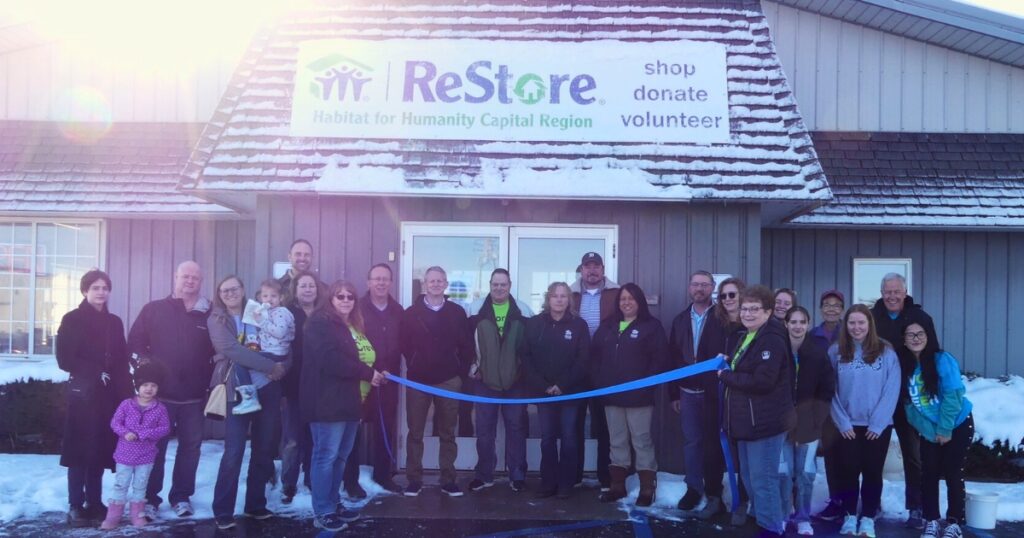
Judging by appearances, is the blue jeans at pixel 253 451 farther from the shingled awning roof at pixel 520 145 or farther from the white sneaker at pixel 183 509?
the shingled awning roof at pixel 520 145

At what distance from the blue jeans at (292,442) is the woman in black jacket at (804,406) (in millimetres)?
3838

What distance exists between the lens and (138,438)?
A: 5.56m

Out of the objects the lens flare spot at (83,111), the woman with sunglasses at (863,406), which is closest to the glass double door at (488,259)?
the woman with sunglasses at (863,406)

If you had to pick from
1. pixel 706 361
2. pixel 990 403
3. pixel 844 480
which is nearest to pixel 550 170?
pixel 706 361

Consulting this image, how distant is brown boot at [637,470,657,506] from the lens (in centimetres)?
636

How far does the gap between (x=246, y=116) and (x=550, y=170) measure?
10.2 ft

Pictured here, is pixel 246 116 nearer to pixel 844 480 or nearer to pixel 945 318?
pixel 844 480

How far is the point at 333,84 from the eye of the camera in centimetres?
754

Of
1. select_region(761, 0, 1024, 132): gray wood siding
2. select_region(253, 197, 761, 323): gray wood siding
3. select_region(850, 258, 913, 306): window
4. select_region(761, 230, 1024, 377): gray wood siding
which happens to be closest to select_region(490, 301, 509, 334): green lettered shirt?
select_region(253, 197, 761, 323): gray wood siding

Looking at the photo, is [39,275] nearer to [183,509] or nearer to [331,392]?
[183,509]

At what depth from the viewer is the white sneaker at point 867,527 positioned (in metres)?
A: 5.70

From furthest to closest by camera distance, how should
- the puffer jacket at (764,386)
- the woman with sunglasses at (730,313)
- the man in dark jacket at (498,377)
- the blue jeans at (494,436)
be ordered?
the blue jeans at (494,436) → the man in dark jacket at (498,377) → the woman with sunglasses at (730,313) → the puffer jacket at (764,386)

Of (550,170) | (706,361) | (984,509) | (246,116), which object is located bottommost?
(984,509)

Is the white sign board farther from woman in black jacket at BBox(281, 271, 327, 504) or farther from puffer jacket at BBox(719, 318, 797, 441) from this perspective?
puffer jacket at BBox(719, 318, 797, 441)
